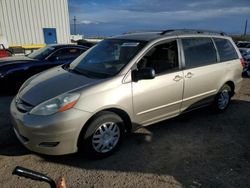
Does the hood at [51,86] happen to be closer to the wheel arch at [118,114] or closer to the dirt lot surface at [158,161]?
the wheel arch at [118,114]

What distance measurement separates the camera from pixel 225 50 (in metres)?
4.92

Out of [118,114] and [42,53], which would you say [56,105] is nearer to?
[118,114]

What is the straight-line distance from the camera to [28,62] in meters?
6.50

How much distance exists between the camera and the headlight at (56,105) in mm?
2846

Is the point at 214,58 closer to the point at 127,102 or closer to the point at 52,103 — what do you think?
the point at 127,102

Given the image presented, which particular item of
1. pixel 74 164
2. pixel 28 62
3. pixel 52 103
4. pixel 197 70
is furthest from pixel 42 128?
pixel 28 62

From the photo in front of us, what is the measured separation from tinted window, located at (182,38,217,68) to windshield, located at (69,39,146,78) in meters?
0.93

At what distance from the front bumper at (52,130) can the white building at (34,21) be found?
44.3 ft

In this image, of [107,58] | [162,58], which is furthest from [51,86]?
[162,58]

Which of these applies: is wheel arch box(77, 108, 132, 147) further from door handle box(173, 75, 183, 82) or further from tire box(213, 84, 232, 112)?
tire box(213, 84, 232, 112)

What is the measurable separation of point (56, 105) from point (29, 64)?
411 centimetres

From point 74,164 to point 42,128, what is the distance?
28.0 inches

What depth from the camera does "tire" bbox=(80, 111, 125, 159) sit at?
10.0 feet

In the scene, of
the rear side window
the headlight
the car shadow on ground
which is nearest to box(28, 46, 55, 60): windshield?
the car shadow on ground
